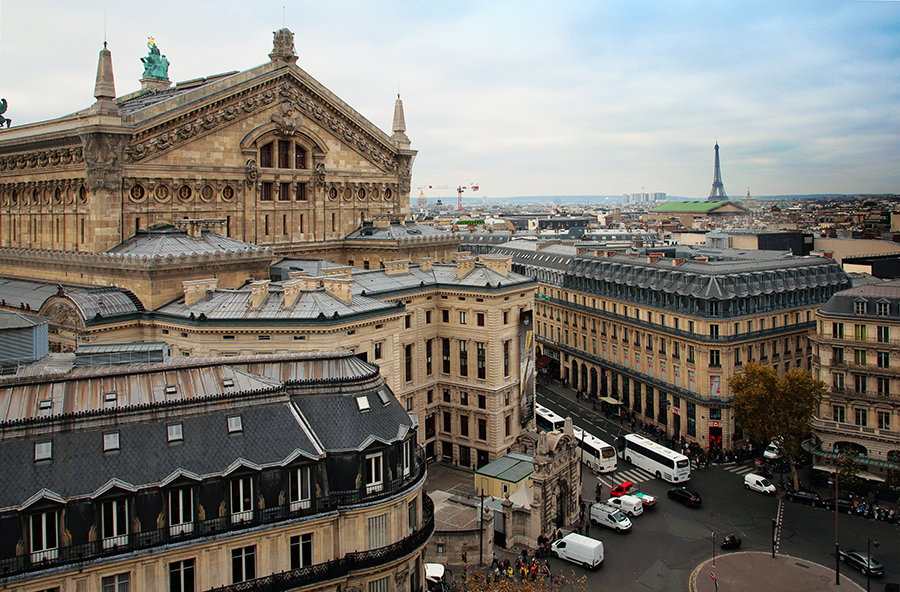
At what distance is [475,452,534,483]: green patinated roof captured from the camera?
6003 cm

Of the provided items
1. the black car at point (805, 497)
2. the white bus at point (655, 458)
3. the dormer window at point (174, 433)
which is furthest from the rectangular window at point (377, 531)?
the black car at point (805, 497)

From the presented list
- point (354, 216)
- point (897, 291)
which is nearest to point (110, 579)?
point (354, 216)

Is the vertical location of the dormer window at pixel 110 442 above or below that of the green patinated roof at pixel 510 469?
above

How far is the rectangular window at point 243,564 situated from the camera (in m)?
33.9

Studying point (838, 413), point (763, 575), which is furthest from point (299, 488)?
point (838, 413)

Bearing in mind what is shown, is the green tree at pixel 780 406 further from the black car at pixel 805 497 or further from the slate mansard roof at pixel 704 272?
the slate mansard roof at pixel 704 272

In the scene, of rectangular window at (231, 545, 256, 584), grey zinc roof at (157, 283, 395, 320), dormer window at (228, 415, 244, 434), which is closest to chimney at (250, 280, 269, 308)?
grey zinc roof at (157, 283, 395, 320)

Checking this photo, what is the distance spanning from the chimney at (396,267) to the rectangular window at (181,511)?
4089 cm

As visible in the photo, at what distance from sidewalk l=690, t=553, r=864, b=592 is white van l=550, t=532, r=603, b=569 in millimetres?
6240

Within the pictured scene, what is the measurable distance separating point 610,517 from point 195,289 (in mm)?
36246

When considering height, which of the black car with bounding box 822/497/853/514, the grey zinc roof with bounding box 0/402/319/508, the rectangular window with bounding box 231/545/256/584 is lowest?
the black car with bounding box 822/497/853/514

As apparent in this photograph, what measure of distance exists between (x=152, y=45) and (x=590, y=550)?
→ 261ft

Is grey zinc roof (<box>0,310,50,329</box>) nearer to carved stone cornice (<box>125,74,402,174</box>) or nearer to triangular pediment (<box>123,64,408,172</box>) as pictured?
triangular pediment (<box>123,64,408,172</box>)

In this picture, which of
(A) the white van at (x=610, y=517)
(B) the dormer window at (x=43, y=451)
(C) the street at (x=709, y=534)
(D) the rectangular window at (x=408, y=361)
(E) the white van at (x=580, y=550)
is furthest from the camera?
(D) the rectangular window at (x=408, y=361)
